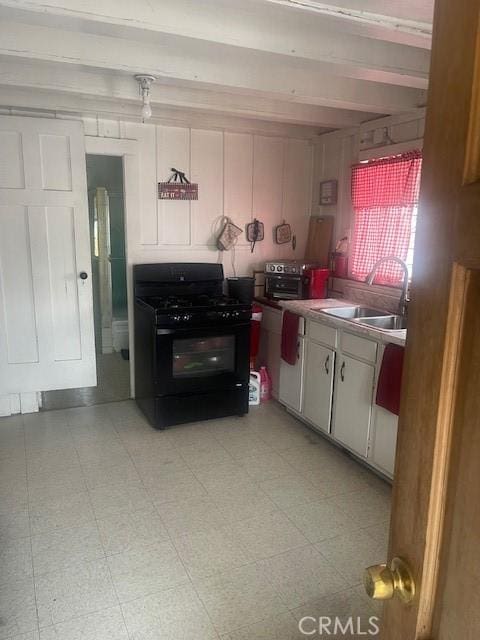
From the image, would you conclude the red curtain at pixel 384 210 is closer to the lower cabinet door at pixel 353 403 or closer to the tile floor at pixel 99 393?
the lower cabinet door at pixel 353 403

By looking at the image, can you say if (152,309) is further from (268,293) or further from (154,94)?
(154,94)

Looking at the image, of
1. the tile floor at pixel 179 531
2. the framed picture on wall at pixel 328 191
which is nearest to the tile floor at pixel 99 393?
the tile floor at pixel 179 531

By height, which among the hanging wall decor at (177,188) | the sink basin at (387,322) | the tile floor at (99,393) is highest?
the hanging wall decor at (177,188)

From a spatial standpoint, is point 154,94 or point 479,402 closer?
point 479,402

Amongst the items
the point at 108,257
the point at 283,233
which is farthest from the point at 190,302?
the point at 108,257

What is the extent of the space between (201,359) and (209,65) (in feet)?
6.34

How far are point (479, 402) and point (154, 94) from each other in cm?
292

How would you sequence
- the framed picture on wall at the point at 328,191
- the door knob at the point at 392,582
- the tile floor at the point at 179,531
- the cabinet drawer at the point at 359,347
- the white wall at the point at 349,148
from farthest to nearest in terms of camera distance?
the framed picture on wall at the point at 328,191 → the white wall at the point at 349,148 → the cabinet drawer at the point at 359,347 → the tile floor at the point at 179,531 → the door knob at the point at 392,582

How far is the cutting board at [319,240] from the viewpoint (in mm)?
4031

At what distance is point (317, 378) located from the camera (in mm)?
3225

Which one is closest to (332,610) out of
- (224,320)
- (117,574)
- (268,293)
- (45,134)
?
(117,574)

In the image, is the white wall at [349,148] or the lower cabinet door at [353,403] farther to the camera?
the white wall at [349,148]

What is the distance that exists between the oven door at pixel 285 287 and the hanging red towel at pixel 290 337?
35 centimetres

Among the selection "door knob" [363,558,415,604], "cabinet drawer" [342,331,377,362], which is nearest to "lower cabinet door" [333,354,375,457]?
"cabinet drawer" [342,331,377,362]
